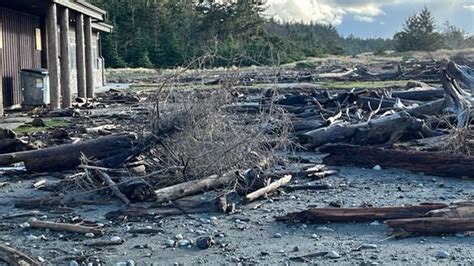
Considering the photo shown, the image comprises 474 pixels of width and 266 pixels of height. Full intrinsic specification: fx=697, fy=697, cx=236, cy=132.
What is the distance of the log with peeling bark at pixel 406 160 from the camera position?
31.2ft

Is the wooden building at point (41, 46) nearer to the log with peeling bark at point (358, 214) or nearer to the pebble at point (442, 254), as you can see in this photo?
the log with peeling bark at point (358, 214)

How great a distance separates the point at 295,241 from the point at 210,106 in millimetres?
2932

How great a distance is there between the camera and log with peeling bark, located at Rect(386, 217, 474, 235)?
6438 millimetres

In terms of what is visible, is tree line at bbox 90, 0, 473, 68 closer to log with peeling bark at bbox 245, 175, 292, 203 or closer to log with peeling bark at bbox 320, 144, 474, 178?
log with peeling bark at bbox 320, 144, 474, 178

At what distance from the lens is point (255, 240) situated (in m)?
6.54

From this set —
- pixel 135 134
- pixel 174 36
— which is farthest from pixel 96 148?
pixel 174 36

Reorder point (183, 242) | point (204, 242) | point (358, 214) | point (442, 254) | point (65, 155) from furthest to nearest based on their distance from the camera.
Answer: point (65, 155)
point (358, 214)
point (183, 242)
point (204, 242)
point (442, 254)

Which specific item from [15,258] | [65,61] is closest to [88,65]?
[65,61]

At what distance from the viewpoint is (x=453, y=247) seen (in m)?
6.09

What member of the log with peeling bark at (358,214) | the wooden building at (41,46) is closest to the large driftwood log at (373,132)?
the log with peeling bark at (358,214)

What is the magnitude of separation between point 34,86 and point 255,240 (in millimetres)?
15846

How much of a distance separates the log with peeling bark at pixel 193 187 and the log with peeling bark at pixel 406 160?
268cm

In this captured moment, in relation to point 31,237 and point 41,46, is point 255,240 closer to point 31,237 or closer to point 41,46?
point 31,237

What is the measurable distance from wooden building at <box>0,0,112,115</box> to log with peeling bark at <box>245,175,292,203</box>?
1096cm
